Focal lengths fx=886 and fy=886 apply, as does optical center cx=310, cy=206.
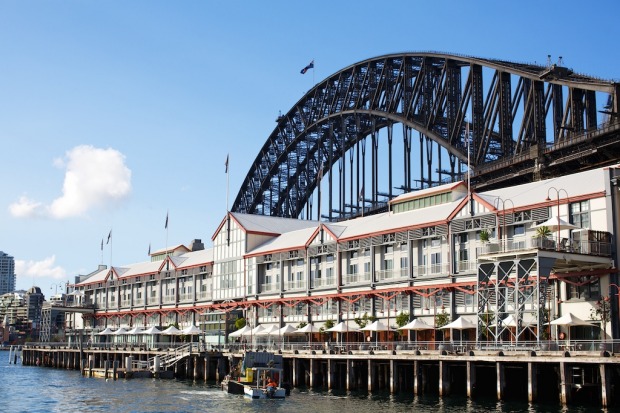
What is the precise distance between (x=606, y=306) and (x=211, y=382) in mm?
45322

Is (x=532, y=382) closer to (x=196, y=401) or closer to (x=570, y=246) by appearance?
(x=570, y=246)

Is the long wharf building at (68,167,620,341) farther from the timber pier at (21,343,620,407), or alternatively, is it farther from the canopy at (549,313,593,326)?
the timber pier at (21,343,620,407)

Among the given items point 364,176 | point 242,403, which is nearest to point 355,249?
point 242,403

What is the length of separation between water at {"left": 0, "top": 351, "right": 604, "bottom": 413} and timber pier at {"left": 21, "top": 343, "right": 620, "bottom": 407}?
2015 millimetres

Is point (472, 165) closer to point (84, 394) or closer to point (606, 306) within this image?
point (606, 306)

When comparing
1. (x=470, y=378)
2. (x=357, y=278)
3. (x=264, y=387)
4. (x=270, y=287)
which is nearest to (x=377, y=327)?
(x=357, y=278)

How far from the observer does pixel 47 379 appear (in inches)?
4277

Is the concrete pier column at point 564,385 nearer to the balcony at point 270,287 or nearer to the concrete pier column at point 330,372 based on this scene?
the concrete pier column at point 330,372

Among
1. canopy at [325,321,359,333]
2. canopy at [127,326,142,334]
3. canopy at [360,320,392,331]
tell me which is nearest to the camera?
canopy at [360,320,392,331]

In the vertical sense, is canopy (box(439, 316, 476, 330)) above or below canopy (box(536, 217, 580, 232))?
below

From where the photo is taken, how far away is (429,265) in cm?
8644

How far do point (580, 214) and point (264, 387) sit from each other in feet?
97.7

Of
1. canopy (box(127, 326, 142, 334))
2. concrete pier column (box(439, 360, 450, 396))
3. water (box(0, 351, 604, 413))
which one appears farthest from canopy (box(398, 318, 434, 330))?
canopy (box(127, 326, 142, 334))

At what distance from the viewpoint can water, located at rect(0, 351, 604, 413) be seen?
62.8m
